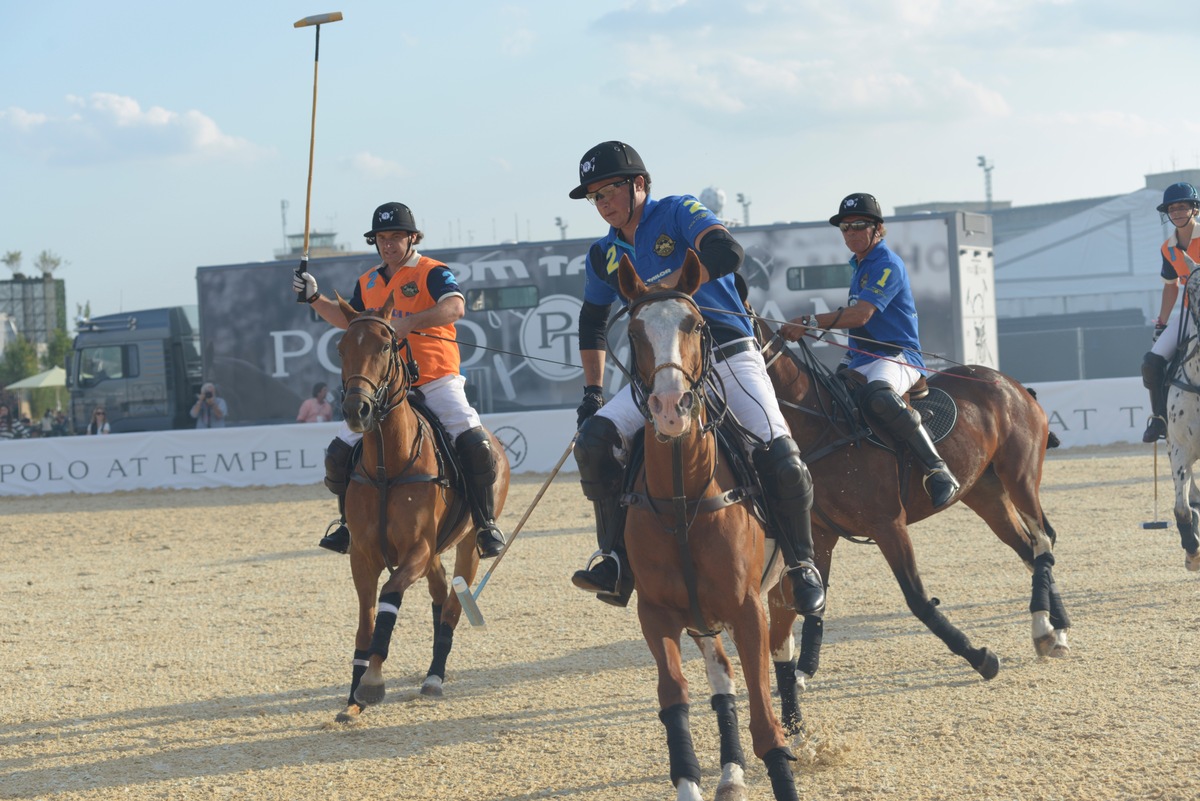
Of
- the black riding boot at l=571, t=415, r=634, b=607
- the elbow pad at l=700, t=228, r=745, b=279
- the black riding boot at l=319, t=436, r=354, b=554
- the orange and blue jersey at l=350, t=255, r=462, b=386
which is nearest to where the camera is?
the elbow pad at l=700, t=228, r=745, b=279

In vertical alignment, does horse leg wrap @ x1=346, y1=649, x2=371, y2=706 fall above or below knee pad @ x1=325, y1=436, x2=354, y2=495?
below

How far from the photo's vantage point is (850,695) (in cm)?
672

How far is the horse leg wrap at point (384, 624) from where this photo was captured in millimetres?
6672

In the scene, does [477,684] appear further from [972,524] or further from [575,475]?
[575,475]

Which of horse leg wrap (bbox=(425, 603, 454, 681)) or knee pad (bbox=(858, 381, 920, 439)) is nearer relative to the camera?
knee pad (bbox=(858, 381, 920, 439))

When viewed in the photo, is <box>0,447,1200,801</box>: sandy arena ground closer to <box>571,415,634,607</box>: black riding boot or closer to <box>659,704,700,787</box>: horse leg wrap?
<box>659,704,700,787</box>: horse leg wrap

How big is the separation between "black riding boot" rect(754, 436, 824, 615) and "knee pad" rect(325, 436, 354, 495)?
2.91m

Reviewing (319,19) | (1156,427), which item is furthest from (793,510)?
(1156,427)

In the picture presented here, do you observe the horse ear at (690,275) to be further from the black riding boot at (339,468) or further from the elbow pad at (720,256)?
the black riding boot at (339,468)

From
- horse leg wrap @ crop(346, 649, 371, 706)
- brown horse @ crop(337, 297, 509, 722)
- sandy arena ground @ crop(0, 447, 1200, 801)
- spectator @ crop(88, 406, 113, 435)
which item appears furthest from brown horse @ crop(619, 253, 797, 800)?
spectator @ crop(88, 406, 113, 435)

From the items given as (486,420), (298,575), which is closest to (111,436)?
(486,420)

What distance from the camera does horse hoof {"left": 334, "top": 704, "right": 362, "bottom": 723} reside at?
6.71m

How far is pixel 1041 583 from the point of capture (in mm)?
7582

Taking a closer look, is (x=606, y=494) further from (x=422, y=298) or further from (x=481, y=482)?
(x=422, y=298)
